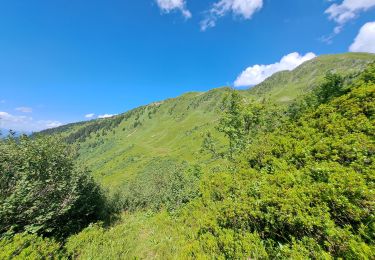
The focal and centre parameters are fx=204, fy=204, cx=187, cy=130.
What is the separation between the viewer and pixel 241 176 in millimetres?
13047

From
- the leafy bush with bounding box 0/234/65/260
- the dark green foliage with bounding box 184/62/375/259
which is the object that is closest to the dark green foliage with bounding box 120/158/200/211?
the dark green foliage with bounding box 184/62/375/259

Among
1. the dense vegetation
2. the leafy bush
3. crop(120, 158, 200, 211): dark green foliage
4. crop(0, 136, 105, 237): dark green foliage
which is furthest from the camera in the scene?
crop(120, 158, 200, 211): dark green foliage

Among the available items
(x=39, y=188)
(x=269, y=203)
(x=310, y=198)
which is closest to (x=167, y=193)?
(x=39, y=188)

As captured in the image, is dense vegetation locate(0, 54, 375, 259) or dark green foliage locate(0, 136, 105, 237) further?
dark green foliage locate(0, 136, 105, 237)

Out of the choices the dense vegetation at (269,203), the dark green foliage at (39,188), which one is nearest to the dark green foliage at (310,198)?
the dense vegetation at (269,203)

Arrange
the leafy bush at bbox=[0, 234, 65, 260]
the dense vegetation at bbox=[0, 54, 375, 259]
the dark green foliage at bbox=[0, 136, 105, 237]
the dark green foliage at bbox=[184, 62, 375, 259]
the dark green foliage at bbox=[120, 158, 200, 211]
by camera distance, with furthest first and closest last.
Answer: the dark green foliage at bbox=[120, 158, 200, 211], the dark green foliage at bbox=[0, 136, 105, 237], the leafy bush at bbox=[0, 234, 65, 260], the dense vegetation at bbox=[0, 54, 375, 259], the dark green foliage at bbox=[184, 62, 375, 259]

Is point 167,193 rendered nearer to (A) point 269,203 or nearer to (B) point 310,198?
(A) point 269,203

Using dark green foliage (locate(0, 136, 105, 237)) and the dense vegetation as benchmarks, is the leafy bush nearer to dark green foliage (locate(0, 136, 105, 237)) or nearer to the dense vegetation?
the dense vegetation

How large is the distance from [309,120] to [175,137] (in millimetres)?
141489

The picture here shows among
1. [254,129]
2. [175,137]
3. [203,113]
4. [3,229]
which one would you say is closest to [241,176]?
[3,229]

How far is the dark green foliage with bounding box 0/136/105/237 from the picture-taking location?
13.4 metres

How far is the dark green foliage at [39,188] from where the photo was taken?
13.4 metres

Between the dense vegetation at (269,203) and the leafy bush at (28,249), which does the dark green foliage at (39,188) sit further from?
the leafy bush at (28,249)

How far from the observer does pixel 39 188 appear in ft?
50.5
